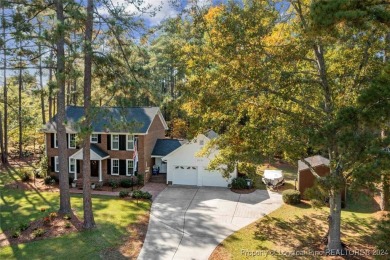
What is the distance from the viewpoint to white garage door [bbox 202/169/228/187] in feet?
77.2

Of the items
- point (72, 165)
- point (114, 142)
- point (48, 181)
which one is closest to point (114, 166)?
point (114, 142)

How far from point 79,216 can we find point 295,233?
11.7 metres

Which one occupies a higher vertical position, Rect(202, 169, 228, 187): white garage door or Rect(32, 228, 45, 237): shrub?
Rect(202, 169, 228, 187): white garage door

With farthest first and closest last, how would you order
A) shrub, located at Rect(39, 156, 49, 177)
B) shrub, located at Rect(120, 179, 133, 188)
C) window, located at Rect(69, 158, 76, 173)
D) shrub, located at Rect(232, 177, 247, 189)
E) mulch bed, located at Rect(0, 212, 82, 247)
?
shrub, located at Rect(39, 156, 49, 177), window, located at Rect(69, 158, 76, 173), shrub, located at Rect(120, 179, 133, 188), shrub, located at Rect(232, 177, 247, 189), mulch bed, located at Rect(0, 212, 82, 247)

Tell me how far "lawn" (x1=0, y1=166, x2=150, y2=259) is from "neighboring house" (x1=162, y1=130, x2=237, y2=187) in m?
5.63

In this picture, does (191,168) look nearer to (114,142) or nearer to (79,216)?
(114,142)

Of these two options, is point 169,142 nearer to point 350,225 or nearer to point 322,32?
point 350,225

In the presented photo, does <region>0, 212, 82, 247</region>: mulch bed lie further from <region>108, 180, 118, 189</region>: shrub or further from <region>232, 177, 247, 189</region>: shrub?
<region>232, 177, 247, 189</region>: shrub

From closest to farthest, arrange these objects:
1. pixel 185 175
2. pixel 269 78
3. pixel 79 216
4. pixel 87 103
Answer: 1. pixel 269 78
2. pixel 87 103
3. pixel 79 216
4. pixel 185 175

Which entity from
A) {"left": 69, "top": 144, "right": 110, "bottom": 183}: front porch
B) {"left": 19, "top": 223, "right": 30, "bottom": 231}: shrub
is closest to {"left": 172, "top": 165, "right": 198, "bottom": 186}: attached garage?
{"left": 69, "top": 144, "right": 110, "bottom": 183}: front porch

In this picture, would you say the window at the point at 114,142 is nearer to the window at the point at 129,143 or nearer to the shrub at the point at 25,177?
the window at the point at 129,143

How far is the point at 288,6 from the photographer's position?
1220 cm

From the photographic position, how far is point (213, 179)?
23719 millimetres

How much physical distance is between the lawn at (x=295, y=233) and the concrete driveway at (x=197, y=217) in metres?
0.67
